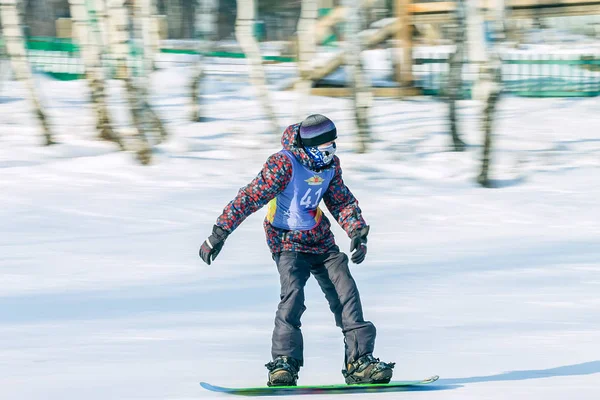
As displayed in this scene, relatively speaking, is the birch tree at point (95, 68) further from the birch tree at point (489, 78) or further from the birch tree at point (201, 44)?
the birch tree at point (489, 78)

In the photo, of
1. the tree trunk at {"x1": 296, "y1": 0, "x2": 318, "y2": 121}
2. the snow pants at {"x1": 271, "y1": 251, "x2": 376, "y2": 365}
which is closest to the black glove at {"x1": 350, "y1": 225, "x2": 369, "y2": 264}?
the snow pants at {"x1": 271, "y1": 251, "x2": 376, "y2": 365}

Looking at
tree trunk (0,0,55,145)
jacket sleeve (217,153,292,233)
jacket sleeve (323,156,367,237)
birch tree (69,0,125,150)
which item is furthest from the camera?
birch tree (69,0,125,150)

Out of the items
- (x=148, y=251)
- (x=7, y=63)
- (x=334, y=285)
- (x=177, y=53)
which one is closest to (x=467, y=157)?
(x=148, y=251)

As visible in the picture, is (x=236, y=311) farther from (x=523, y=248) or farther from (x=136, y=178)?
(x=136, y=178)

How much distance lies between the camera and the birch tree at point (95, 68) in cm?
1335

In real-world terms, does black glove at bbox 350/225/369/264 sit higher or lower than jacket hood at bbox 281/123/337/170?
lower

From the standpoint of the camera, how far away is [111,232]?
9.54 meters

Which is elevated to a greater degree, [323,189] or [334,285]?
[323,189]

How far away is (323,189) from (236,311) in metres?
2.40

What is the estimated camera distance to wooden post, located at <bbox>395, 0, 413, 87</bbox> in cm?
2166

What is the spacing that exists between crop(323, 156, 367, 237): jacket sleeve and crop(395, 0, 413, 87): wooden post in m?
17.6

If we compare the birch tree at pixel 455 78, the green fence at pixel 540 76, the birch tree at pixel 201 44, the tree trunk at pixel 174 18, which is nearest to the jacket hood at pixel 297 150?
the birch tree at pixel 455 78

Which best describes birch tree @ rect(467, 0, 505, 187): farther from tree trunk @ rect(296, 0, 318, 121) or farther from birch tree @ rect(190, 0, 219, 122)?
birch tree @ rect(190, 0, 219, 122)

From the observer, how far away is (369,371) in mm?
4488
